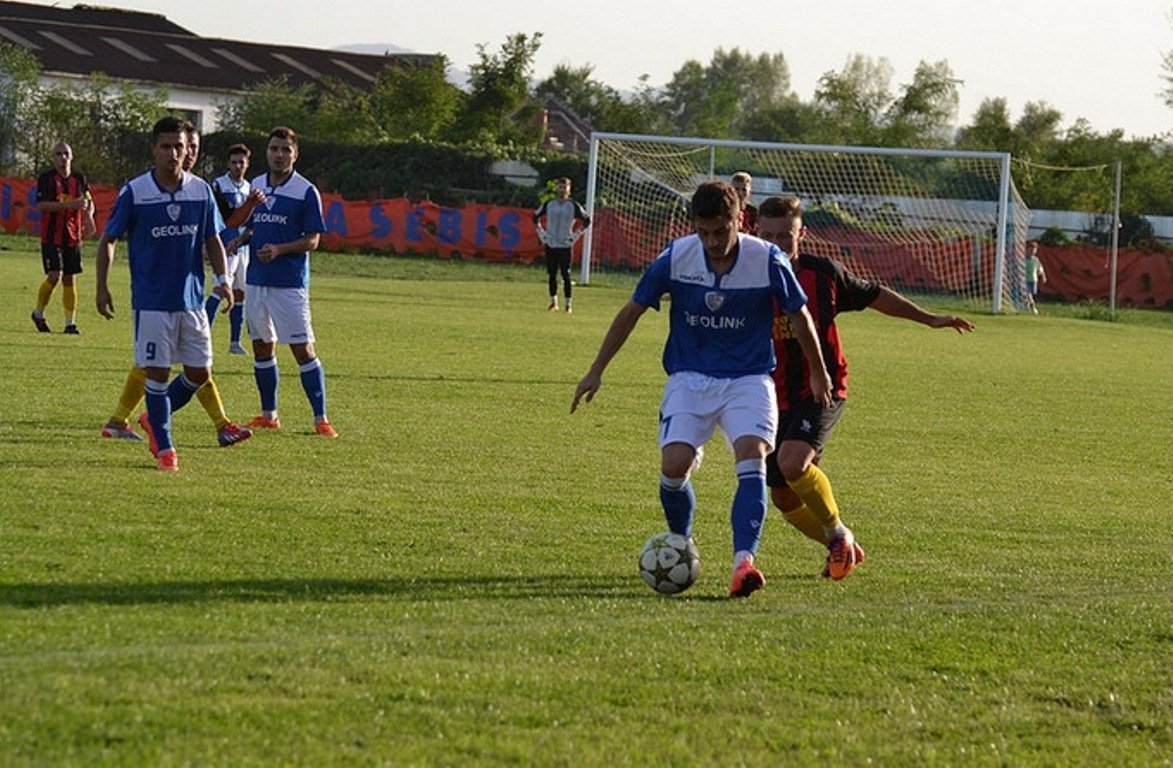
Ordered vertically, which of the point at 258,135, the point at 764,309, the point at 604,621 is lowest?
the point at 604,621

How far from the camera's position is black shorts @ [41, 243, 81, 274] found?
64.9 feet

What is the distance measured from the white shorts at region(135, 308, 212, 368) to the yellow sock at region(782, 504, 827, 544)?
3.77m

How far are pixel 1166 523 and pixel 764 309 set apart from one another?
3.79m

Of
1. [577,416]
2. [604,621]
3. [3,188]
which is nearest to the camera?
[604,621]

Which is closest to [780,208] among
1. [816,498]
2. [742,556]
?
[816,498]

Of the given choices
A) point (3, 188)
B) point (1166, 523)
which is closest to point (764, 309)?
point (1166, 523)

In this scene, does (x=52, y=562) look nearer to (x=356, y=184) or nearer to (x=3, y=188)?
(x=3, y=188)

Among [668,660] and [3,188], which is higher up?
[3,188]

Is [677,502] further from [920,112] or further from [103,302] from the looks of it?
[920,112]

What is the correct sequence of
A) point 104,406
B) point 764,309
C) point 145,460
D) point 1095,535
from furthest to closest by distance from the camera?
1. point 104,406
2. point 145,460
3. point 1095,535
4. point 764,309

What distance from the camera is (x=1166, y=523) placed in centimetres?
1034

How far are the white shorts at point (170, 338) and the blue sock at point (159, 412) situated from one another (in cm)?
13

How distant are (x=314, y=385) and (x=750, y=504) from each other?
542 cm

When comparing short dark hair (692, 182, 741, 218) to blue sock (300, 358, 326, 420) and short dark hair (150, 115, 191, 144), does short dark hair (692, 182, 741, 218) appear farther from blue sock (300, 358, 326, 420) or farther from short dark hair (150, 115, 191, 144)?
blue sock (300, 358, 326, 420)
